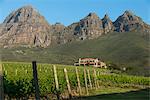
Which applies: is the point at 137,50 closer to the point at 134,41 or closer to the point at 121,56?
the point at 121,56

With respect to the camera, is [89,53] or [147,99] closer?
[147,99]

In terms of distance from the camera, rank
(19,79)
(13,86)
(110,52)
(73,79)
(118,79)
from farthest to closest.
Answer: (110,52)
(118,79)
(73,79)
(19,79)
(13,86)

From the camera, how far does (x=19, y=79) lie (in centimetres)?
2031

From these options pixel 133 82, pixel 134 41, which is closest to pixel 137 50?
pixel 134 41

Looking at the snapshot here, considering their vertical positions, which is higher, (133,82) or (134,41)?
(134,41)

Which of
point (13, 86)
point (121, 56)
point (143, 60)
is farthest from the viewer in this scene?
point (121, 56)

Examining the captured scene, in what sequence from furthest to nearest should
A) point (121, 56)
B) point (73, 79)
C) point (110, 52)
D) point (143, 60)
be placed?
point (110, 52), point (121, 56), point (143, 60), point (73, 79)

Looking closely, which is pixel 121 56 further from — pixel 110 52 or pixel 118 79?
pixel 118 79

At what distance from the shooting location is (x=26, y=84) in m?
19.5

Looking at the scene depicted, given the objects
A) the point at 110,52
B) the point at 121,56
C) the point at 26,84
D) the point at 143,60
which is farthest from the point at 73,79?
the point at 110,52

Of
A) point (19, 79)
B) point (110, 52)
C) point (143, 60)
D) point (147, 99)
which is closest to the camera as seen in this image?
point (147, 99)

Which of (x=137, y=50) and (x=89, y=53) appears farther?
(x=89, y=53)

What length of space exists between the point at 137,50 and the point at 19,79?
149 m

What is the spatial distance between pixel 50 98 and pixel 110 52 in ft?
518
